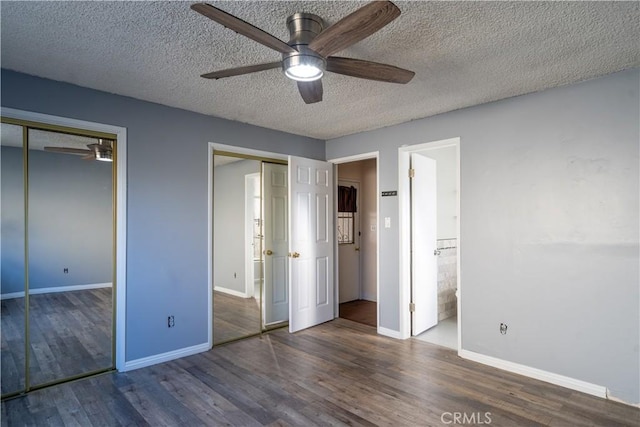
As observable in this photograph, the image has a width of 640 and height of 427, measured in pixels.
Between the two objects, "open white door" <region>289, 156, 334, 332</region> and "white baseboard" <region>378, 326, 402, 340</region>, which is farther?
"open white door" <region>289, 156, 334, 332</region>

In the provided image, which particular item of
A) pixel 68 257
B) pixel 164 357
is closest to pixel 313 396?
pixel 164 357

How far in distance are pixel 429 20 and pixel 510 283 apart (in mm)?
2393

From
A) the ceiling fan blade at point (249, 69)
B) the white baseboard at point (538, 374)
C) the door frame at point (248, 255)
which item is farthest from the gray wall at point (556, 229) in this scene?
the door frame at point (248, 255)

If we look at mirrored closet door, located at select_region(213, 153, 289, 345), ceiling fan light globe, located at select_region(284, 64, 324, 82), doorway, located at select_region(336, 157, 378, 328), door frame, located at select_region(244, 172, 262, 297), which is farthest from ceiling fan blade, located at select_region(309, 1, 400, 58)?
doorway, located at select_region(336, 157, 378, 328)

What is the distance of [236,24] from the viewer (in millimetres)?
1470

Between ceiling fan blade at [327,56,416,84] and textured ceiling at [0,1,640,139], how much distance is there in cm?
23

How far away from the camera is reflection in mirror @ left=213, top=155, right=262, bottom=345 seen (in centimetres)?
487

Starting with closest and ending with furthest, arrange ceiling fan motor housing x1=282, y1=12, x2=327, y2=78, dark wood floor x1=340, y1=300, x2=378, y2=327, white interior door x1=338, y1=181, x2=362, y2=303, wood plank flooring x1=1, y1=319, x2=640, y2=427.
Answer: ceiling fan motor housing x1=282, y1=12, x2=327, y2=78, wood plank flooring x1=1, y1=319, x2=640, y2=427, dark wood floor x1=340, y1=300, x2=378, y2=327, white interior door x1=338, y1=181, x2=362, y2=303

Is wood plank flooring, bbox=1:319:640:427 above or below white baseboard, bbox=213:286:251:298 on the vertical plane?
below

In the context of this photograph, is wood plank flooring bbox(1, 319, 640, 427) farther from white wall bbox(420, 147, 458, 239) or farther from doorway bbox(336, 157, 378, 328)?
doorway bbox(336, 157, 378, 328)

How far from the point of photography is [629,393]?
2.52 meters

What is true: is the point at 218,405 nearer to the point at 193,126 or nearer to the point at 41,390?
the point at 41,390

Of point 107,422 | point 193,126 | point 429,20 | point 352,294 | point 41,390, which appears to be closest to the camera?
point 429,20

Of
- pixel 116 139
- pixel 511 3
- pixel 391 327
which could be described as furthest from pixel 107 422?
pixel 511 3
